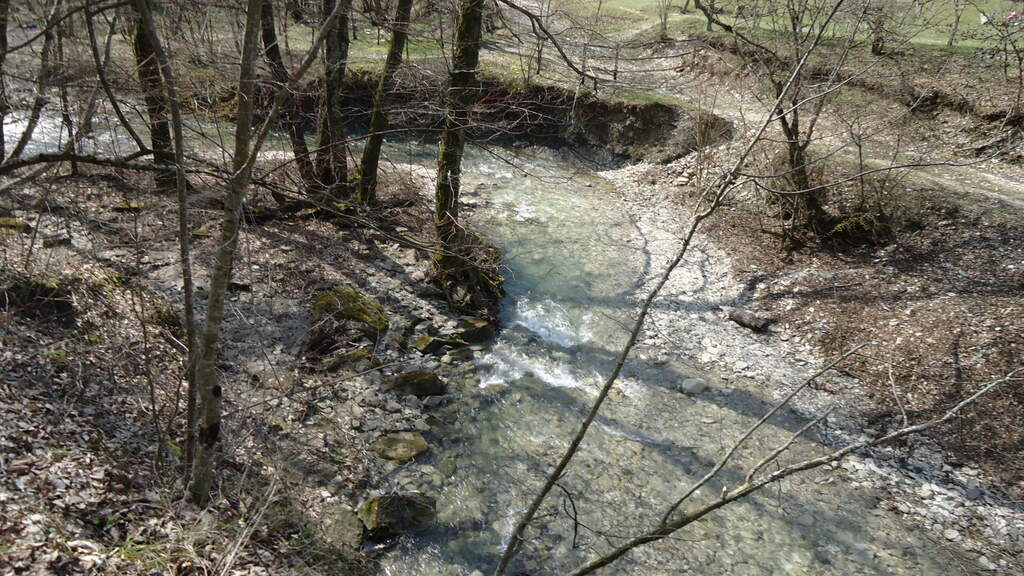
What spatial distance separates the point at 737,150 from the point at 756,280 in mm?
5433

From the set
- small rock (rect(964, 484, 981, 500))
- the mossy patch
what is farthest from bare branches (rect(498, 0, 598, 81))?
small rock (rect(964, 484, 981, 500))

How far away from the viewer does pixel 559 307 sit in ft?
34.7

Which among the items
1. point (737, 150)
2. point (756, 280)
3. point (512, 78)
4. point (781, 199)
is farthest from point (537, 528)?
point (512, 78)

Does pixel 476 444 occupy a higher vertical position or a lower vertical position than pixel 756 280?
lower

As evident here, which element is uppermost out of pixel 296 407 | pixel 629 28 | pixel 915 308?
pixel 629 28

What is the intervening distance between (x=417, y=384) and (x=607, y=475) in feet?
9.10

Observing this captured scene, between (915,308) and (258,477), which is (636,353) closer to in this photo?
(915,308)

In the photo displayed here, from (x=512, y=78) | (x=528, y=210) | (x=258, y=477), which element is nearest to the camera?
(x=258, y=477)

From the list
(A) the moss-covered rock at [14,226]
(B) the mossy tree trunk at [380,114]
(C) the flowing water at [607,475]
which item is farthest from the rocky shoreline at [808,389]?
(A) the moss-covered rock at [14,226]

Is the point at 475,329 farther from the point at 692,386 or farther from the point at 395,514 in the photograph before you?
the point at 395,514

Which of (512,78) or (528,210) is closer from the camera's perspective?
(528,210)

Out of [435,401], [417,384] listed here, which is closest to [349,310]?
[417,384]

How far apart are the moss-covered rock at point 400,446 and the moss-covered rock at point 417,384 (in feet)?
2.67

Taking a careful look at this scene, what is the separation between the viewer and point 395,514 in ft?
18.9
